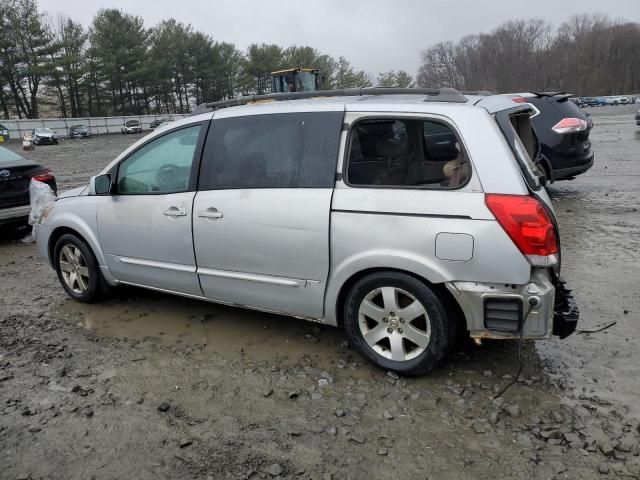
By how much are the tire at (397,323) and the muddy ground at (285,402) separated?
0.51 feet

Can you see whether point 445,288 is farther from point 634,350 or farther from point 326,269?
point 634,350

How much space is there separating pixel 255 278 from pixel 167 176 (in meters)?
1.19

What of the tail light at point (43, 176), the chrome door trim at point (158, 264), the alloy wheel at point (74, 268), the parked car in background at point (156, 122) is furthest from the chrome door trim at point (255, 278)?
the parked car in background at point (156, 122)

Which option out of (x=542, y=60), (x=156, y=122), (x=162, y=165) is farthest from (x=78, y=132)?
(x=542, y=60)

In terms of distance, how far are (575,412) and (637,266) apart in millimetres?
3092

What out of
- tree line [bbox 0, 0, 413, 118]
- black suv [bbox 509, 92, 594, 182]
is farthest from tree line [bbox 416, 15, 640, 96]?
black suv [bbox 509, 92, 594, 182]

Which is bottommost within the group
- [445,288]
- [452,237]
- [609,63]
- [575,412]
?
[575,412]

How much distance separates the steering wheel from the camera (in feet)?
14.1

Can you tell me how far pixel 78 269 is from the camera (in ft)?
16.6

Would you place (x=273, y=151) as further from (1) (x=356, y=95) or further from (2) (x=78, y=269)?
(2) (x=78, y=269)

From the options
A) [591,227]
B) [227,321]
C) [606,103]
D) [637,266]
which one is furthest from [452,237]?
[606,103]

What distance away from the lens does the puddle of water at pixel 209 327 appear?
13.3 feet

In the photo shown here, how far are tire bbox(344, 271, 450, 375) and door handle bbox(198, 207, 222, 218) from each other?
114 centimetres

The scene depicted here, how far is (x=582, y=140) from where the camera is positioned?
28.9ft
